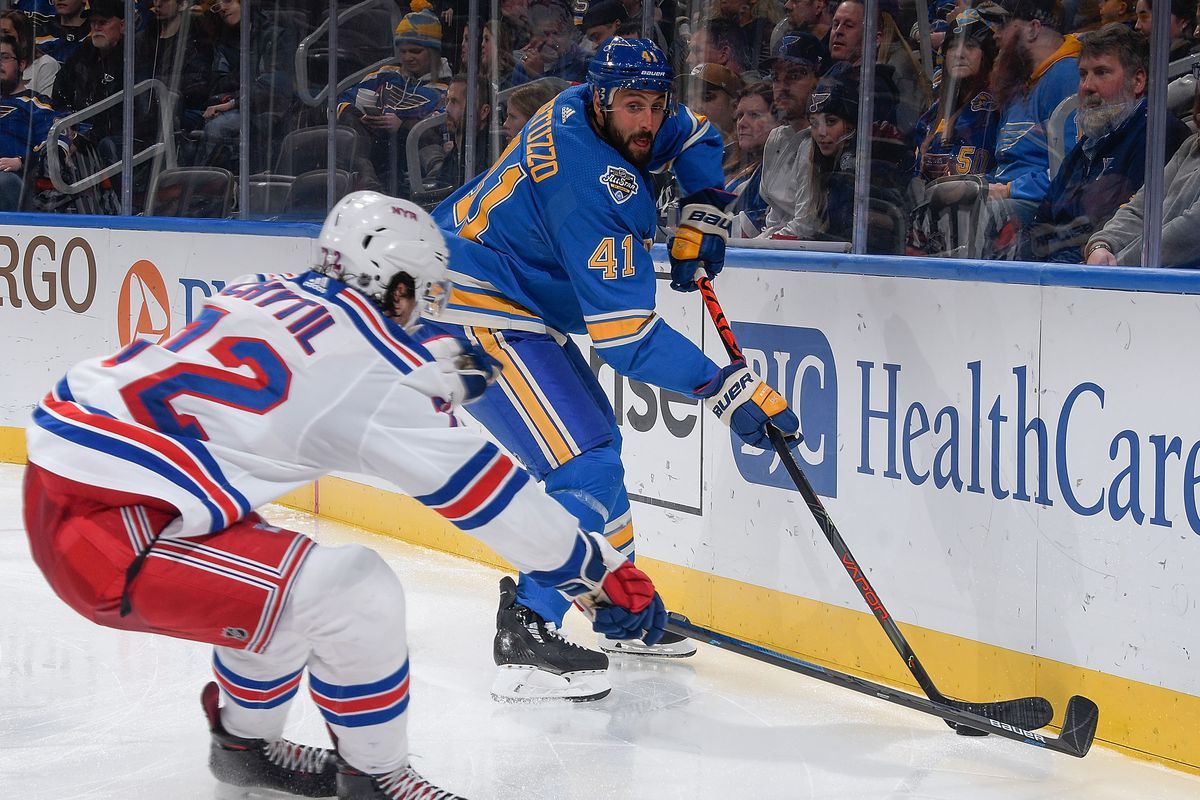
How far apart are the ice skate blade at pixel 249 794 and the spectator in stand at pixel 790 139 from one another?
72.3 inches

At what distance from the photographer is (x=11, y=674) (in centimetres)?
312

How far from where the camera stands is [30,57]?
595 centimetres

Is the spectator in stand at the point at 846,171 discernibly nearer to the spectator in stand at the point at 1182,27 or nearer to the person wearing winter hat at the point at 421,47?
the spectator in stand at the point at 1182,27

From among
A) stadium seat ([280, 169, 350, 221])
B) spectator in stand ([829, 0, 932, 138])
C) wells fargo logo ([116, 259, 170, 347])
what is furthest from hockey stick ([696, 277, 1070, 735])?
wells fargo logo ([116, 259, 170, 347])

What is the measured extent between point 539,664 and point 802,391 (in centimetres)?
85

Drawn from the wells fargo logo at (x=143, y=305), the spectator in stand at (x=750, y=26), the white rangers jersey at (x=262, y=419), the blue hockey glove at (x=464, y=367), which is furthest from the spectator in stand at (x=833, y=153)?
the wells fargo logo at (x=143, y=305)

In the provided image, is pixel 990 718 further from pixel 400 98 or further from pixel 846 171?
pixel 400 98

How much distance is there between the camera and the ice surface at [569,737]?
8.23ft

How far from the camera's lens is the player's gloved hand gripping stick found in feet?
8.46

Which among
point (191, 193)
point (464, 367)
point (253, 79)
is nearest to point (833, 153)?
point (464, 367)

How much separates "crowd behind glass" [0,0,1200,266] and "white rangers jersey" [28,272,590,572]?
4.96 feet

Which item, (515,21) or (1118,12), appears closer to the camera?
(1118,12)

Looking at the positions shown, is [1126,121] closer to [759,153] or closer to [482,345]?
[759,153]

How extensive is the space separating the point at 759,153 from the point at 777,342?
25.9 inches
